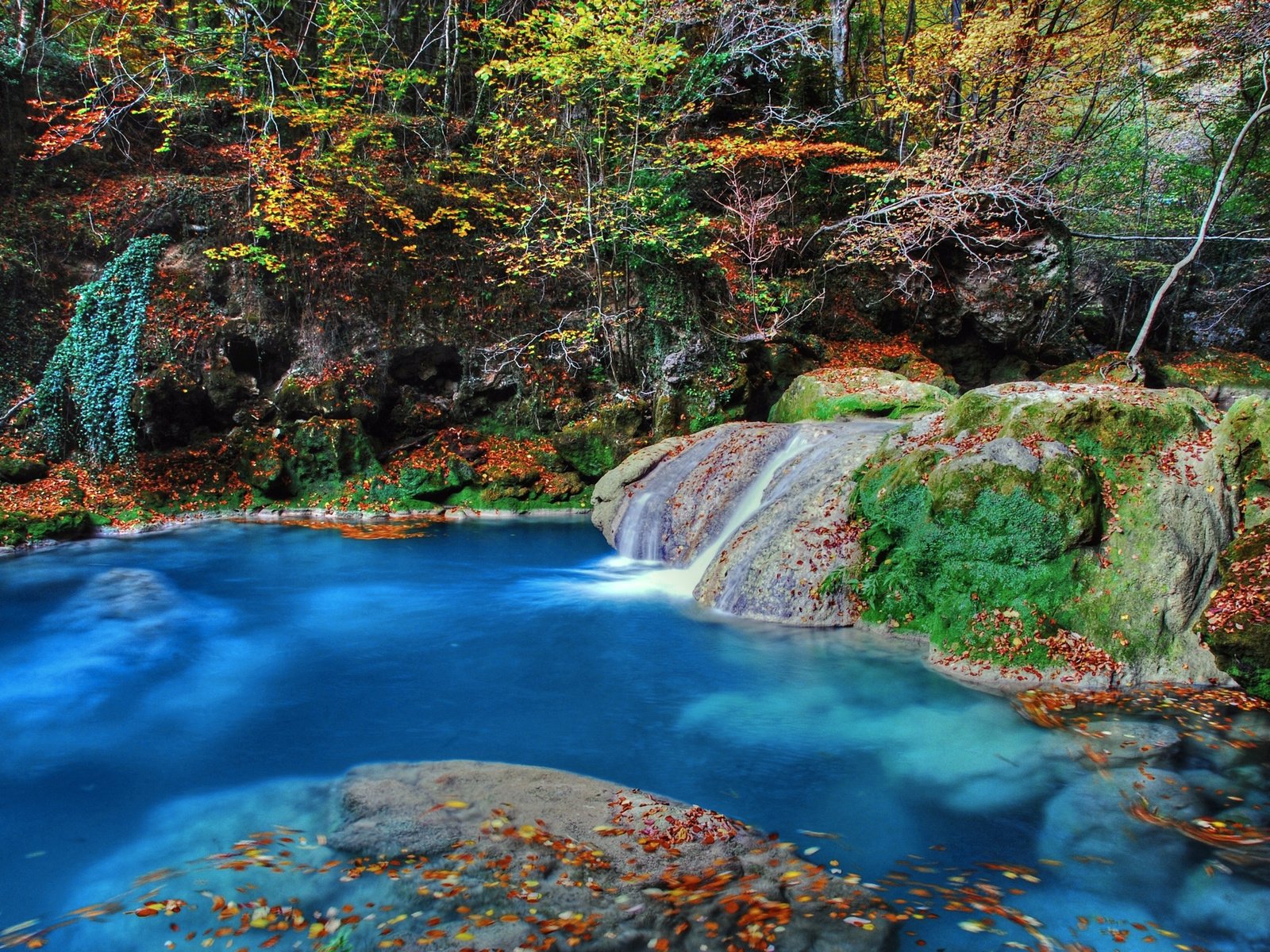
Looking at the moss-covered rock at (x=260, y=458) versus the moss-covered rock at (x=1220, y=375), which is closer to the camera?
the moss-covered rock at (x=260, y=458)

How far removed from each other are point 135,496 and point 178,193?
6081 mm

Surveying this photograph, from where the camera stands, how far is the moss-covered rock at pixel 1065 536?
246 inches

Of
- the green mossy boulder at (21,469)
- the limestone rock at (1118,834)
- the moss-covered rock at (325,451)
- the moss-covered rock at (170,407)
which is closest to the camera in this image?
the limestone rock at (1118,834)

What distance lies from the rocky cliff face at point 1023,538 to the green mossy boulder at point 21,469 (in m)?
11.0

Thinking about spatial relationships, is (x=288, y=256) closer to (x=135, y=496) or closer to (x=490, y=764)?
(x=135, y=496)

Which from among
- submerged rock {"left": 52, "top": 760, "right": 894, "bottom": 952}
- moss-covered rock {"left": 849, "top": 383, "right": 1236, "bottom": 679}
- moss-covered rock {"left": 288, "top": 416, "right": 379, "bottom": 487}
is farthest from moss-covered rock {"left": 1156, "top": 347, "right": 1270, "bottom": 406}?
submerged rock {"left": 52, "top": 760, "right": 894, "bottom": 952}

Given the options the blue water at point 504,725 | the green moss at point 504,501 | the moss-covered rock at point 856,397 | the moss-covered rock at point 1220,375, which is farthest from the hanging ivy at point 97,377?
the moss-covered rock at point 1220,375

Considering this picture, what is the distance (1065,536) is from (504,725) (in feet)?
16.7

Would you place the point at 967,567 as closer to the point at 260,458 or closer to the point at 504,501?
the point at 504,501

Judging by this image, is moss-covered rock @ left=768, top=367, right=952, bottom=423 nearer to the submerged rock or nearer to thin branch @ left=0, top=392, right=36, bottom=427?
the submerged rock

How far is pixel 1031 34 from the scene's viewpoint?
14.3m

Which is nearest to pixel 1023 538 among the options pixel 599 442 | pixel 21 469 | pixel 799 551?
pixel 799 551

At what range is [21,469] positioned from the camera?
38.2 feet

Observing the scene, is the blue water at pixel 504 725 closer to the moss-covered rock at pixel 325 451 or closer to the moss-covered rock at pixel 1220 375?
the moss-covered rock at pixel 325 451
